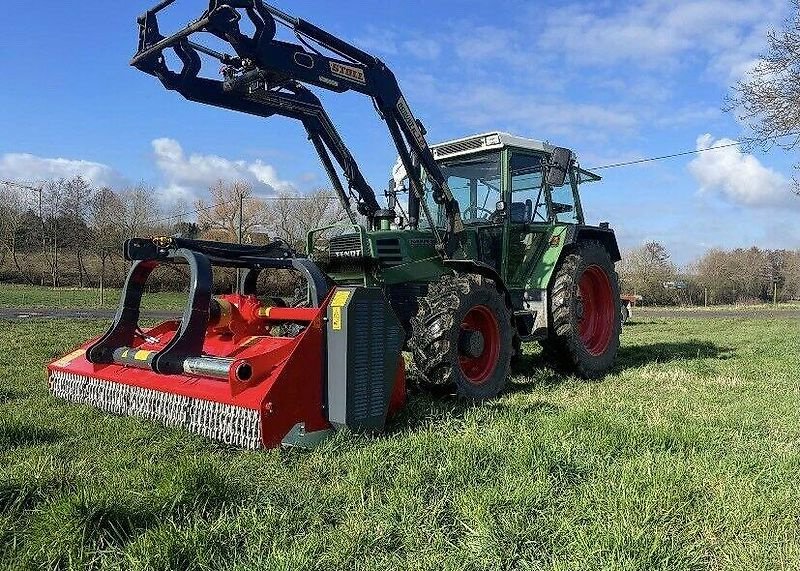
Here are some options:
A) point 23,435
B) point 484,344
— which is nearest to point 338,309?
point 23,435

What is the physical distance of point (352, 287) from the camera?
443 centimetres

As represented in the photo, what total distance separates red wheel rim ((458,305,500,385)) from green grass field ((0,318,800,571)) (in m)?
0.88

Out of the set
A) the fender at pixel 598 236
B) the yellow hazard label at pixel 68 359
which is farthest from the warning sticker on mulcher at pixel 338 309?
the fender at pixel 598 236

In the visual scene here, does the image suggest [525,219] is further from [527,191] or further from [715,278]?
[715,278]

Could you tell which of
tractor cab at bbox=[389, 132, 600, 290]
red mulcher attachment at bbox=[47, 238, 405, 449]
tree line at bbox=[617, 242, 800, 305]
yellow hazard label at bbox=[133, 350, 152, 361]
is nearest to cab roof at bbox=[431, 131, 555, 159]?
tractor cab at bbox=[389, 132, 600, 290]

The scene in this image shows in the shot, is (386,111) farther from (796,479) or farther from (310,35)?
(796,479)

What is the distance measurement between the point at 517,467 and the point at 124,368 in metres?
3.21

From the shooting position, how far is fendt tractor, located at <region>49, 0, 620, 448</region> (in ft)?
14.0

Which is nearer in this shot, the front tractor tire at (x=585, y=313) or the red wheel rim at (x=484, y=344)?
the red wheel rim at (x=484, y=344)

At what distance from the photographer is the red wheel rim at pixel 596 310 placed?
8.14 meters

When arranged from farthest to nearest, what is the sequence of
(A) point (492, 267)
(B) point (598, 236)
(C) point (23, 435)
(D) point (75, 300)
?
(D) point (75, 300)
(B) point (598, 236)
(A) point (492, 267)
(C) point (23, 435)

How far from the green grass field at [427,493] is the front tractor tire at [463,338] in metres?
0.34

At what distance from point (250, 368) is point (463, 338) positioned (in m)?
2.18

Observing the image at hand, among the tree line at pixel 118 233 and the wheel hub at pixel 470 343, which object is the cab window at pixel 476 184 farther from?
the tree line at pixel 118 233
